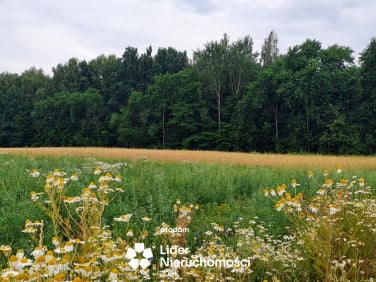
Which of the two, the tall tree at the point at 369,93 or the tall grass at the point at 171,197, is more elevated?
the tall tree at the point at 369,93

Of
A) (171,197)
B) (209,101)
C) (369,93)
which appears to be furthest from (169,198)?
(209,101)

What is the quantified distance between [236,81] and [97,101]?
19149 millimetres

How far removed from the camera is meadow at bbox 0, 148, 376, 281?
2.44m

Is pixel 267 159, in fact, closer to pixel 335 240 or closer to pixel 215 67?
pixel 335 240

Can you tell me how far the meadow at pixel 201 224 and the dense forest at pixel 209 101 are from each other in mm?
23567

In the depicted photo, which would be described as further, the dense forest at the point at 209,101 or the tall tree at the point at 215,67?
the tall tree at the point at 215,67

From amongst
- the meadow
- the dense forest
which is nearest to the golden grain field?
the meadow

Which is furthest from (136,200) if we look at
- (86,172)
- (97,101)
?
(97,101)

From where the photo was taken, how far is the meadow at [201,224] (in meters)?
2.44

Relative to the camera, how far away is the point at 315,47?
31953 millimetres

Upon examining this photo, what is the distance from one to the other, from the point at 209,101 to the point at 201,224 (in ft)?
116

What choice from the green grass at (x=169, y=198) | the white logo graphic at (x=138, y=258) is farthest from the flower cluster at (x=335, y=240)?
the green grass at (x=169, y=198)

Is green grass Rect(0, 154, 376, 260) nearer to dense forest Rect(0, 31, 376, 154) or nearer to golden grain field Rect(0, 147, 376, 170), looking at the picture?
golden grain field Rect(0, 147, 376, 170)

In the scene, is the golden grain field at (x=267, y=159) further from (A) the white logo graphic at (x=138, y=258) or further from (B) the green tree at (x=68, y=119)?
(B) the green tree at (x=68, y=119)
